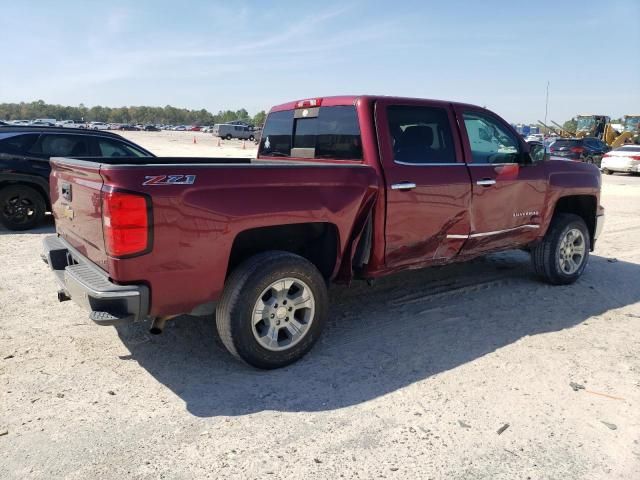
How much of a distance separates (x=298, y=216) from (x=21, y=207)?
646 centimetres

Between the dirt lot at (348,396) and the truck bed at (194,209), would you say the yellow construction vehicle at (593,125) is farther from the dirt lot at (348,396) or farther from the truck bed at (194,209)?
the truck bed at (194,209)

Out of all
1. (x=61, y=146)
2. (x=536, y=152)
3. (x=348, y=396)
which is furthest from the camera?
(x=61, y=146)

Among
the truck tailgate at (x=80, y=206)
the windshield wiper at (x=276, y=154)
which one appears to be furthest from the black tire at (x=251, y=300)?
the windshield wiper at (x=276, y=154)

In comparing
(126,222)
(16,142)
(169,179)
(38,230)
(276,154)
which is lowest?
(38,230)

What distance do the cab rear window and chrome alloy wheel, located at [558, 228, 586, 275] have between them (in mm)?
2930

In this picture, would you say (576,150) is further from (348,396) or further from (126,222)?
(126,222)

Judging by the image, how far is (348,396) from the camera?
10.9ft

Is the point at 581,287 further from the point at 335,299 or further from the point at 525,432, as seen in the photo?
the point at 525,432

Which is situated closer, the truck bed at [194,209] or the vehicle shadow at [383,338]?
the truck bed at [194,209]

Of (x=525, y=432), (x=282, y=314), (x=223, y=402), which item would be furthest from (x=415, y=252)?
(x=223, y=402)

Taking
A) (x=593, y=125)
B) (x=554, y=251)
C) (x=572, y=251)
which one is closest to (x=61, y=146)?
(x=554, y=251)

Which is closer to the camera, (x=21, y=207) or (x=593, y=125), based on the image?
(x=21, y=207)

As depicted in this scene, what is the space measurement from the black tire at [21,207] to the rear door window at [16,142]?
567mm

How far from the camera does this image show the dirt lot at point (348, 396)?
2.67 m
